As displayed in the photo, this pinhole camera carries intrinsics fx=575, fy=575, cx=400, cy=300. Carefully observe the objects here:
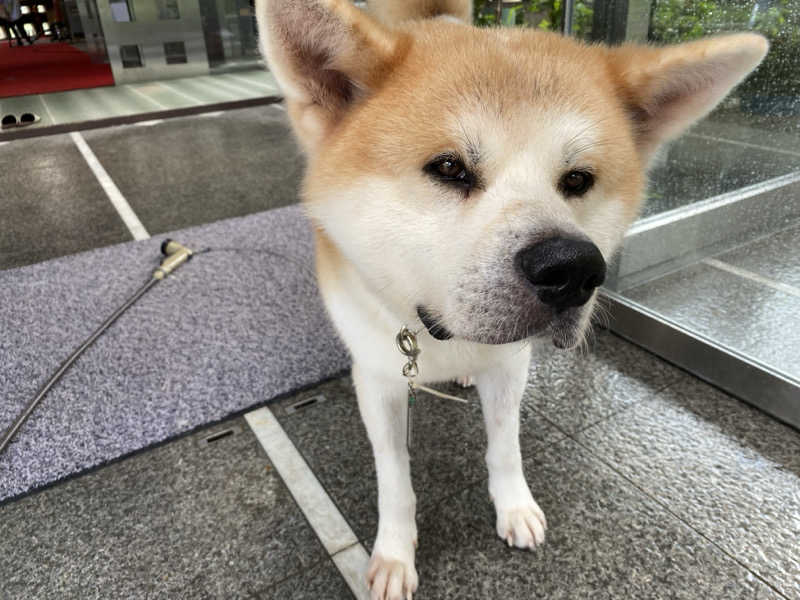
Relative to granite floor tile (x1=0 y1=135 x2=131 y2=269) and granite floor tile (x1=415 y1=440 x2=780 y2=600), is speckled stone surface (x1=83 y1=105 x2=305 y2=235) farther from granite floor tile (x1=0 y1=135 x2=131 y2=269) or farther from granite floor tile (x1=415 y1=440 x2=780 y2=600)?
granite floor tile (x1=415 y1=440 x2=780 y2=600)

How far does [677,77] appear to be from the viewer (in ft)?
3.42

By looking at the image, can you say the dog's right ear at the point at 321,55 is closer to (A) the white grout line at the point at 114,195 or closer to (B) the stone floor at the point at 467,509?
(B) the stone floor at the point at 467,509

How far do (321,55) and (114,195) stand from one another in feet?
9.89

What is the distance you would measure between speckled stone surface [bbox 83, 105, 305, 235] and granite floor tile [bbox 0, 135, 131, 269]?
0.18 m

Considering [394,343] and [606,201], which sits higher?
[606,201]

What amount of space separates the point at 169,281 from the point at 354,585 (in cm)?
163

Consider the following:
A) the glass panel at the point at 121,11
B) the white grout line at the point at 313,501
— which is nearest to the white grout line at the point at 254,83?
the glass panel at the point at 121,11

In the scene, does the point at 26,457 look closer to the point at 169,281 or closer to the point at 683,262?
the point at 169,281

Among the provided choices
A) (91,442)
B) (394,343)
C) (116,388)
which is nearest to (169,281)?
(116,388)

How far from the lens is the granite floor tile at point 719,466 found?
129cm

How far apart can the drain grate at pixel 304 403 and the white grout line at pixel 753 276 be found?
1413 mm

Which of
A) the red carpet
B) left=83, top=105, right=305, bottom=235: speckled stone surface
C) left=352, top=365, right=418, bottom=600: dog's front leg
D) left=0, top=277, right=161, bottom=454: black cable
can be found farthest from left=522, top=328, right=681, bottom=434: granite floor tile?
the red carpet

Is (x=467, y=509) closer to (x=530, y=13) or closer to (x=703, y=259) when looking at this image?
(x=703, y=259)

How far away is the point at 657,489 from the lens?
1.43 meters
